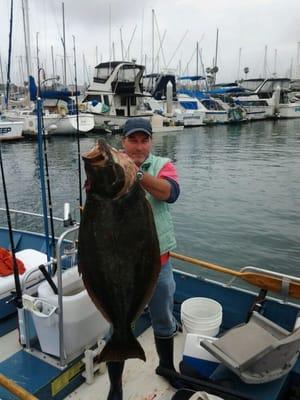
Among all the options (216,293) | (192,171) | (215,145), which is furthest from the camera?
(215,145)

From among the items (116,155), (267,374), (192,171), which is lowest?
(192,171)

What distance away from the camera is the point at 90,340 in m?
3.56

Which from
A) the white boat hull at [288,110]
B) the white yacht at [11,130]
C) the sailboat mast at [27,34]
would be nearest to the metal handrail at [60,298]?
the sailboat mast at [27,34]

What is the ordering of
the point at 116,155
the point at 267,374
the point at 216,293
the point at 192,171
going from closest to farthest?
the point at 116,155, the point at 267,374, the point at 216,293, the point at 192,171

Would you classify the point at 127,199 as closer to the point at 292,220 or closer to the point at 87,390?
the point at 87,390

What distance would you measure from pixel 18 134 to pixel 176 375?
33.9 meters

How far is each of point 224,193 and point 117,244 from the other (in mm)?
15198

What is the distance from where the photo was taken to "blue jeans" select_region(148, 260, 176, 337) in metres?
2.95

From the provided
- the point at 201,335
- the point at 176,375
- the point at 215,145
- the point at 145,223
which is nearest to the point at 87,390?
the point at 176,375

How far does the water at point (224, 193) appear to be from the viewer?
A: 10.6 metres

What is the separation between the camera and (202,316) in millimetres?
4227

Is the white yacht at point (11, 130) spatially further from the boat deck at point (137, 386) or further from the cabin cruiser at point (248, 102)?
the cabin cruiser at point (248, 102)

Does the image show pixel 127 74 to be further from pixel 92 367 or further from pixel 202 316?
pixel 92 367

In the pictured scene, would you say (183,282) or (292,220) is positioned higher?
(183,282)
